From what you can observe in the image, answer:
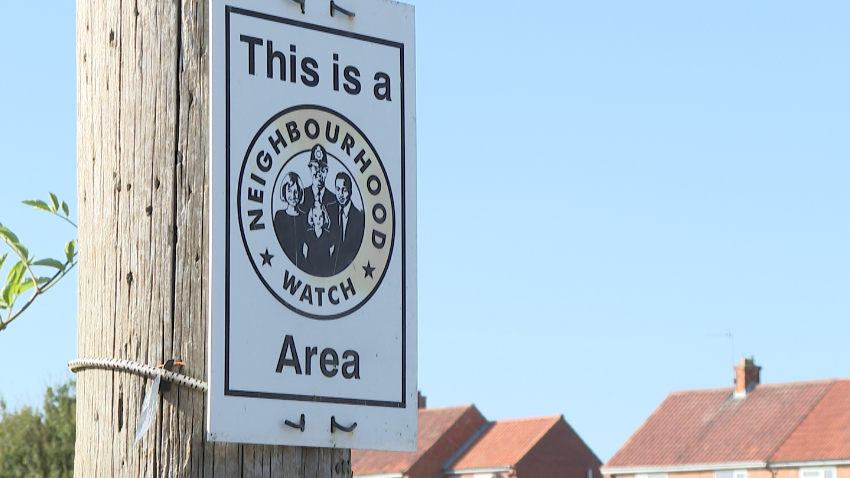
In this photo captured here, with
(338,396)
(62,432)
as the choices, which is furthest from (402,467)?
(338,396)

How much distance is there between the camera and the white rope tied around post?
2.34m

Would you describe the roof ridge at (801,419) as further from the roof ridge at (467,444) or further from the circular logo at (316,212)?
the circular logo at (316,212)

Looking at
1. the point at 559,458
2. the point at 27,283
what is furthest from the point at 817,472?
the point at 27,283

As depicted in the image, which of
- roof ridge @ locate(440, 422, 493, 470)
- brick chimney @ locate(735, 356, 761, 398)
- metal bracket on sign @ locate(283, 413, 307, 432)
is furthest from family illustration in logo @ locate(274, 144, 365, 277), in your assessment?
roof ridge @ locate(440, 422, 493, 470)

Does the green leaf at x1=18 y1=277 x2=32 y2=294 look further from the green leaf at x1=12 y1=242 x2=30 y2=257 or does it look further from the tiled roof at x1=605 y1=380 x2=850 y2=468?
the tiled roof at x1=605 y1=380 x2=850 y2=468

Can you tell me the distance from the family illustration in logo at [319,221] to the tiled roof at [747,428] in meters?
37.3

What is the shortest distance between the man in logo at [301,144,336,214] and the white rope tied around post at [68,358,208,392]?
438 mm

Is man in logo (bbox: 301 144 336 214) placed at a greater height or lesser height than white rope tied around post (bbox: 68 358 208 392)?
greater

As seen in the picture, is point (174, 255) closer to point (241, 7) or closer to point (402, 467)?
point (241, 7)

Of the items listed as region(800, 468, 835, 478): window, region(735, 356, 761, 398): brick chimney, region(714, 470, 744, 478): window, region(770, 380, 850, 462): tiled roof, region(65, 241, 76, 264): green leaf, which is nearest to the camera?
region(65, 241, 76, 264): green leaf

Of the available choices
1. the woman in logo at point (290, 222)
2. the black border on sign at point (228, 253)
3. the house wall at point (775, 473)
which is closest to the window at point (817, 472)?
the house wall at point (775, 473)

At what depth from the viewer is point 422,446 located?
48.5 metres

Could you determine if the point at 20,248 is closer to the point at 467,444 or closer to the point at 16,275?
the point at 16,275

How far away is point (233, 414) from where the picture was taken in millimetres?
2332
